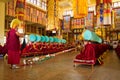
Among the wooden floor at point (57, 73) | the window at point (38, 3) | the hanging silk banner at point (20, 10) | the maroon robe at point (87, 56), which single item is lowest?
the wooden floor at point (57, 73)

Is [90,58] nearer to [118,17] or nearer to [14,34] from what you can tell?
[14,34]

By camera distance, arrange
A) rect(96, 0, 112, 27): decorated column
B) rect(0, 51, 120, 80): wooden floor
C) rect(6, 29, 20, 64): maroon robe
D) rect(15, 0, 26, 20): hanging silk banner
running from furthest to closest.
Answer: rect(96, 0, 112, 27): decorated column → rect(15, 0, 26, 20): hanging silk banner → rect(6, 29, 20, 64): maroon robe → rect(0, 51, 120, 80): wooden floor

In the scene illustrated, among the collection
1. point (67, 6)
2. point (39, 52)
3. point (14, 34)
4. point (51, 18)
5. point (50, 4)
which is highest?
point (67, 6)

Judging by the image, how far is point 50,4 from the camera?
1312 cm

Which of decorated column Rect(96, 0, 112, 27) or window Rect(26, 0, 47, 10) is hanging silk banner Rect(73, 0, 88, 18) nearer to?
decorated column Rect(96, 0, 112, 27)

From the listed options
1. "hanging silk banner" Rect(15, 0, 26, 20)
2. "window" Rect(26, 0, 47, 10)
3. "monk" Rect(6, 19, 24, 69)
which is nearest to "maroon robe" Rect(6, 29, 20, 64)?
"monk" Rect(6, 19, 24, 69)

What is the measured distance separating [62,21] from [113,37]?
753 cm

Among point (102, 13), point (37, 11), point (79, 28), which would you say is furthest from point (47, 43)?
point (79, 28)

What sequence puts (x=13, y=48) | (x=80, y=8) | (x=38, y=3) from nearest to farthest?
1. (x=13, y=48)
2. (x=80, y=8)
3. (x=38, y=3)

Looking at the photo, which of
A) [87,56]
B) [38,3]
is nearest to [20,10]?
[87,56]

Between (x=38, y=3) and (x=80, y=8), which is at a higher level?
(x=38, y=3)

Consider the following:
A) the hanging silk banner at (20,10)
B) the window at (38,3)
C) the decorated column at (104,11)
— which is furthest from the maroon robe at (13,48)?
the window at (38,3)

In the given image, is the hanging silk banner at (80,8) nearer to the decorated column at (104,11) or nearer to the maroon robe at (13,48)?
the decorated column at (104,11)

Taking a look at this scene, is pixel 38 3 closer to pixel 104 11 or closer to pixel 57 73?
pixel 104 11
